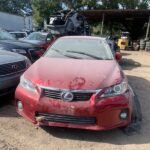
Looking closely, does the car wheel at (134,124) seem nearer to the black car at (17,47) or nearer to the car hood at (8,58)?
the car hood at (8,58)

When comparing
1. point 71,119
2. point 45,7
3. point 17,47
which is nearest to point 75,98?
point 71,119

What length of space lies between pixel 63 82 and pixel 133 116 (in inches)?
63.4

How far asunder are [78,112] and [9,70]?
88.5 inches

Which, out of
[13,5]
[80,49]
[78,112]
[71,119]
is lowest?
[13,5]

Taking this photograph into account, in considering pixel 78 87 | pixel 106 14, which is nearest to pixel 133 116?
pixel 78 87

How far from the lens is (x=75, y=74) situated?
208 inches

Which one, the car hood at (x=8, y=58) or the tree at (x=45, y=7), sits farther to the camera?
the tree at (x=45, y=7)

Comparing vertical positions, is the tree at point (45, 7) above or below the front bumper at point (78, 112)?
below

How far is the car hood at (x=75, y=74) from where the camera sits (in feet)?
16.3

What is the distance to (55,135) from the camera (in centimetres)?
511

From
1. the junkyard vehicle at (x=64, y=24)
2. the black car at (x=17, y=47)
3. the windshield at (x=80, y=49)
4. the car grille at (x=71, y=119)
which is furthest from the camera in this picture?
the junkyard vehicle at (x=64, y=24)

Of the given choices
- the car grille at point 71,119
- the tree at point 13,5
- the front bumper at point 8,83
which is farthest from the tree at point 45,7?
the car grille at point 71,119

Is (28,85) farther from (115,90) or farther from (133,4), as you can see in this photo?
(133,4)

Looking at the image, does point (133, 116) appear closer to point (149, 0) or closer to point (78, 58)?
point (78, 58)
